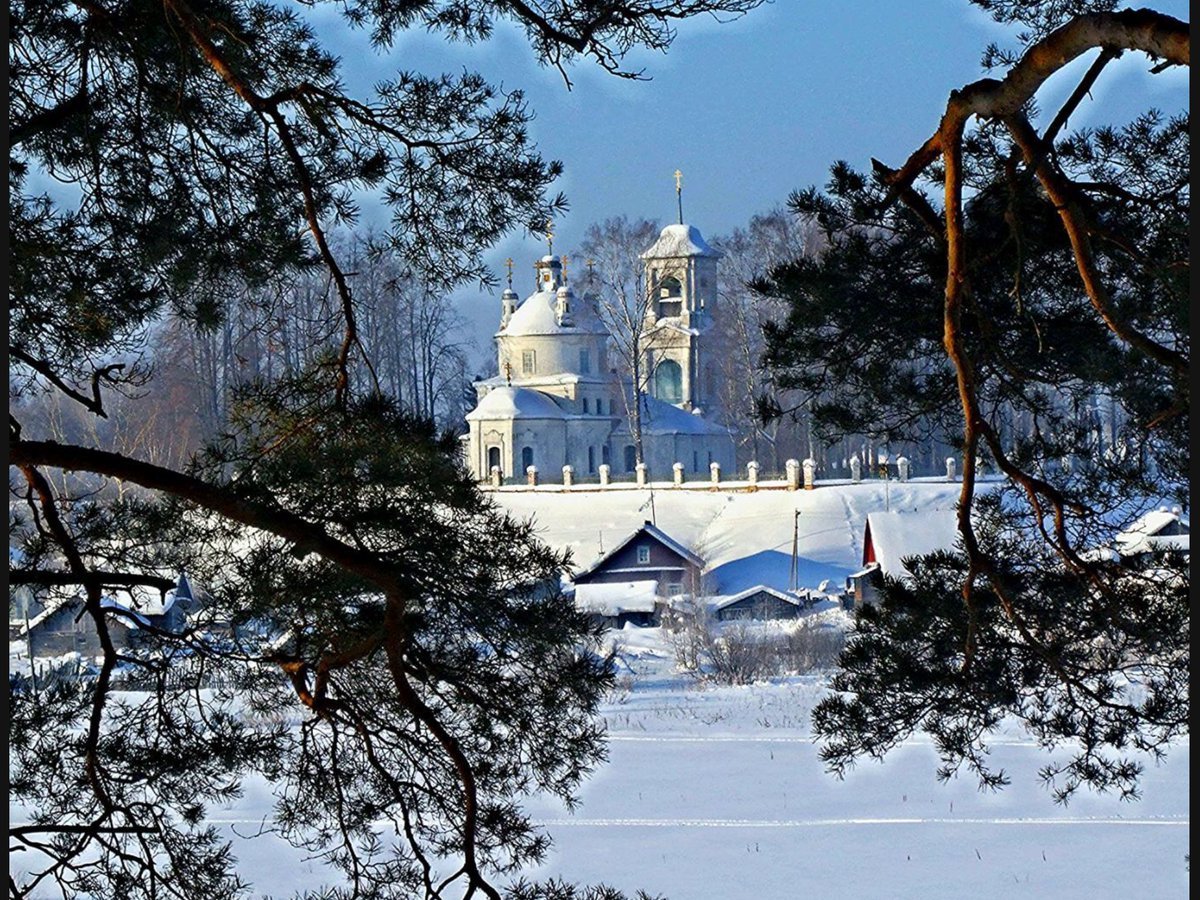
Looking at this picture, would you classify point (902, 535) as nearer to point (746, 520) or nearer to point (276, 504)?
point (746, 520)

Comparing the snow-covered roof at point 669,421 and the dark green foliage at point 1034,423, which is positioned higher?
the snow-covered roof at point 669,421

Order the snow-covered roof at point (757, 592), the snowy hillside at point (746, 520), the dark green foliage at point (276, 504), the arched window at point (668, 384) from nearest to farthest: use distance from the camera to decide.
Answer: the dark green foliage at point (276, 504) < the snow-covered roof at point (757, 592) < the snowy hillside at point (746, 520) < the arched window at point (668, 384)

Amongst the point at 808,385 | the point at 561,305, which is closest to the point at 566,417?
the point at 561,305

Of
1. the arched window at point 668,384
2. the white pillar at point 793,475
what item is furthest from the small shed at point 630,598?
the arched window at point 668,384

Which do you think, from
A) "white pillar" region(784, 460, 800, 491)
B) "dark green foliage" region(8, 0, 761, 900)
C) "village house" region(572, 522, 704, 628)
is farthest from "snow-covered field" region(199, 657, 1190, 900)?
"white pillar" region(784, 460, 800, 491)

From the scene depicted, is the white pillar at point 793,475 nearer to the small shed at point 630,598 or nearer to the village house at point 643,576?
the village house at point 643,576

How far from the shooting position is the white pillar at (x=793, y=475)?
20750 mm

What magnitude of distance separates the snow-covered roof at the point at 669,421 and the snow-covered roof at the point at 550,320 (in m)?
1.62

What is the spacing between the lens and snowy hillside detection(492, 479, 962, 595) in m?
17.4

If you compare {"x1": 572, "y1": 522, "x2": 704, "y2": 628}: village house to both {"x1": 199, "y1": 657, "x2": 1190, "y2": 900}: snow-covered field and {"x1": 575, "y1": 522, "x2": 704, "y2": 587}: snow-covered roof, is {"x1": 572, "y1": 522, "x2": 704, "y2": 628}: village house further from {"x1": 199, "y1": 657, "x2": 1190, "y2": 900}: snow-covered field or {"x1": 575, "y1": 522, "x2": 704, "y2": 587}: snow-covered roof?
{"x1": 199, "y1": 657, "x2": 1190, "y2": 900}: snow-covered field

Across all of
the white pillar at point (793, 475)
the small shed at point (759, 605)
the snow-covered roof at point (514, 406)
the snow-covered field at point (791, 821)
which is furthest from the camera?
the snow-covered roof at point (514, 406)

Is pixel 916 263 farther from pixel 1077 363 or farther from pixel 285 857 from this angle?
pixel 285 857

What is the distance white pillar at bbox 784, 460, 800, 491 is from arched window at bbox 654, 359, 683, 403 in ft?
26.6

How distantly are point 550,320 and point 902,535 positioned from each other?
1717 centimetres
